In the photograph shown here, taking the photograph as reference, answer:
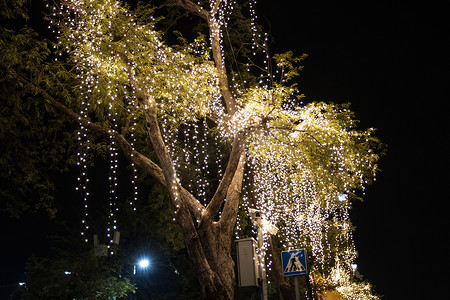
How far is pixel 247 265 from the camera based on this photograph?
21.6ft

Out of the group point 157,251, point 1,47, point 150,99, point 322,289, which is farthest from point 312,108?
point 157,251

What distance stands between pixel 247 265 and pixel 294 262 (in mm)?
1949

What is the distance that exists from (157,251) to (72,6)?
1378 centimetres

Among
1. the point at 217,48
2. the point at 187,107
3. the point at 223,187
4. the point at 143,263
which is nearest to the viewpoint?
the point at 223,187

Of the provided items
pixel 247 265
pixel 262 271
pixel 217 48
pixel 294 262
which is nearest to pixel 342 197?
pixel 294 262

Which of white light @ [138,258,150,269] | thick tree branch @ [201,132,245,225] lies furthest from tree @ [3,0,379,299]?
white light @ [138,258,150,269]

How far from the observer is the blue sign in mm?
8031

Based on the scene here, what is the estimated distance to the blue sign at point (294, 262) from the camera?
26.3 feet

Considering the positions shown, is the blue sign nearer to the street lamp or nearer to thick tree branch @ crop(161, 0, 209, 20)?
thick tree branch @ crop(161, 0, 209, 20)

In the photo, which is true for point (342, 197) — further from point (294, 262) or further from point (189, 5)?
point (189, 5)

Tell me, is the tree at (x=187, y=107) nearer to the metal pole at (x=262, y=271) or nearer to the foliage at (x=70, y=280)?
the metal pole at (x=262, y=271)

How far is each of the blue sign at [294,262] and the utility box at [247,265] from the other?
1.74 m

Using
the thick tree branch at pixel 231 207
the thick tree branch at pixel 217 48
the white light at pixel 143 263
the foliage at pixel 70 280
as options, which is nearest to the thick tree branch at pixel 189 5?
the thick tree branch at pixel 217 48

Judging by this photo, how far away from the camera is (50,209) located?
10.5 m
